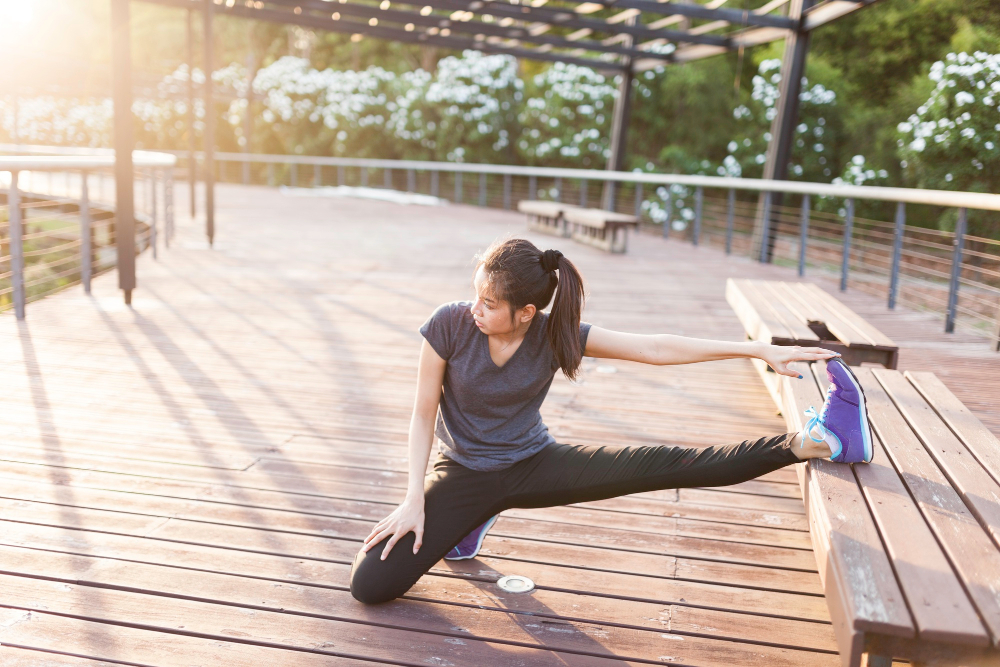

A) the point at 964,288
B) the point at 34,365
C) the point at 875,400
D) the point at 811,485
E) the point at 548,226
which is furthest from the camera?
the point at 548,226

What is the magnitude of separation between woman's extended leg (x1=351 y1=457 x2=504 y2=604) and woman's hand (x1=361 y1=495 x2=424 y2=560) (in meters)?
0.02

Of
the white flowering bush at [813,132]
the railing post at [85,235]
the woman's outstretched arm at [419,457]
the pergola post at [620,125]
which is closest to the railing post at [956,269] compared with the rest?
the woman's outstretched arm at [419,457]

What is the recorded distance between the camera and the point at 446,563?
7.96 feet

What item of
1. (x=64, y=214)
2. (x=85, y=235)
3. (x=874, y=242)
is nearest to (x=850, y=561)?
(x=85, y=235)

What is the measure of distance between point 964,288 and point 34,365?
569cm

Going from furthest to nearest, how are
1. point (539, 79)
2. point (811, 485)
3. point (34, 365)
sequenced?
point (539, 79) → point (34, 365) → point (811, 485)

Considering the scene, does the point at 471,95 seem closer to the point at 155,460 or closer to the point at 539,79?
the point at 539,79

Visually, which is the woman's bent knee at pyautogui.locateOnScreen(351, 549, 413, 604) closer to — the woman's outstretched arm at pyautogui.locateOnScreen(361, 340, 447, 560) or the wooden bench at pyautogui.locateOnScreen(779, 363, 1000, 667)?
the woman's outstretched arm at pyautogui.locateOnScreen(361, 340, 447, 560)


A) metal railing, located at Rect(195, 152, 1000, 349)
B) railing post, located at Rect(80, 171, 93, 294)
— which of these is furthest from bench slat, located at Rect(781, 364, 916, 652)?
railing post, located at Rect(80, 171, 93, 294)

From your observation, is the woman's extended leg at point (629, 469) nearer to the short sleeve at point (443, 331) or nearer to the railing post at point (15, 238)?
the short sleeve at point (443, 331)

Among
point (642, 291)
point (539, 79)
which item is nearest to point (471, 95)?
point (539, 79)

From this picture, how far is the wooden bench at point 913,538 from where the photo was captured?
1.37m

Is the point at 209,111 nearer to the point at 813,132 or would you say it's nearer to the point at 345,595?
the point at 345,595

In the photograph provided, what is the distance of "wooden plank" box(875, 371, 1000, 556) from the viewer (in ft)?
5.96
